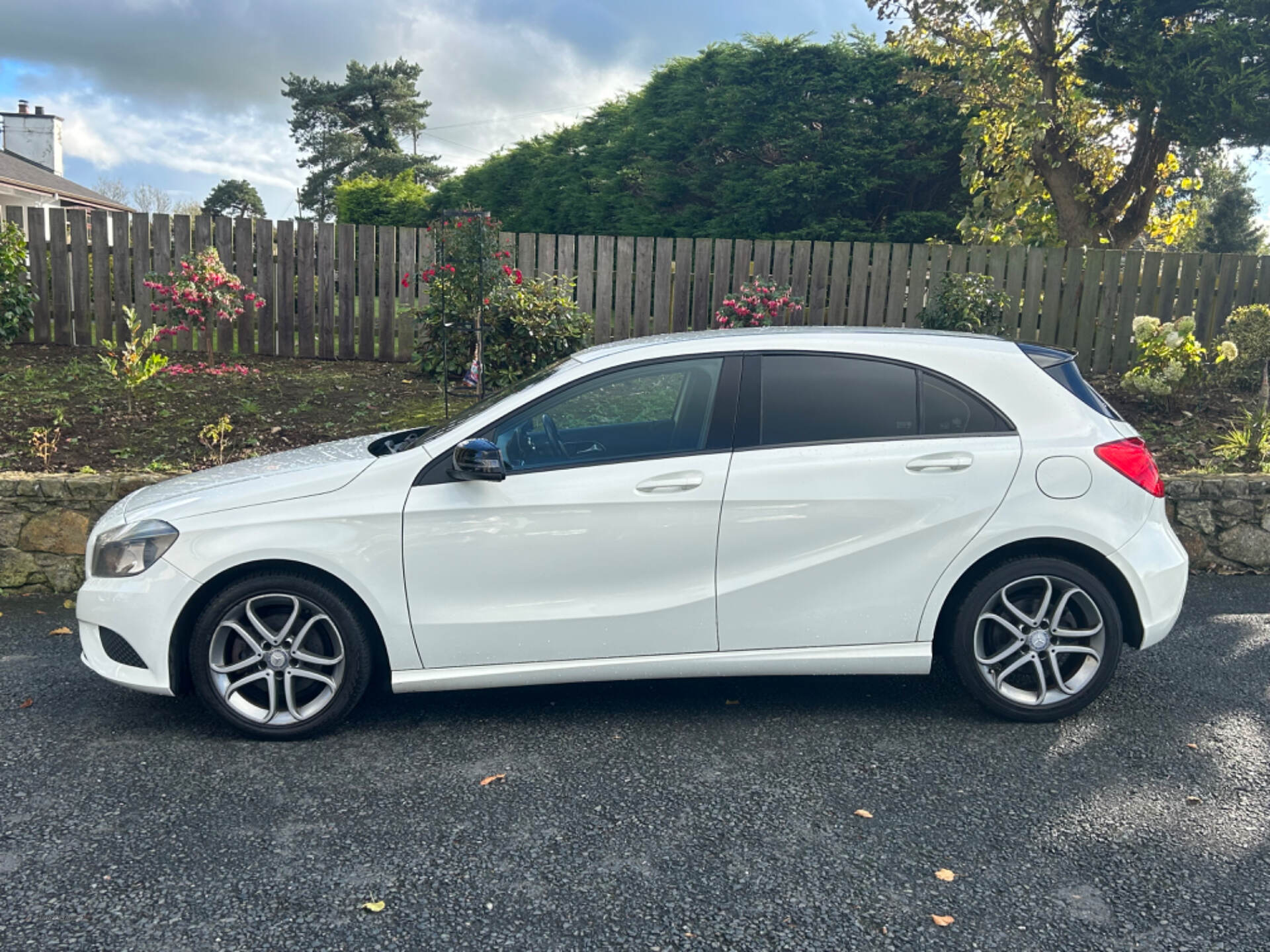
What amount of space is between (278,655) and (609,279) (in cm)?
773

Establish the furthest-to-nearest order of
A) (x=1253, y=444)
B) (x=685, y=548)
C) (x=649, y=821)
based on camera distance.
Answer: (x=1253, y=444) → (x=685, y=548) → (x=649, y=821)

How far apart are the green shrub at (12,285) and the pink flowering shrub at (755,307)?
7143 millimetres

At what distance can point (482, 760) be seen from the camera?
3.74 m

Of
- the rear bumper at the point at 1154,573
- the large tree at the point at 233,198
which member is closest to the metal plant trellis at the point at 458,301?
the rear bumper at the point at 1154,573

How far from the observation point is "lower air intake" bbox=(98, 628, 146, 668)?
383cm

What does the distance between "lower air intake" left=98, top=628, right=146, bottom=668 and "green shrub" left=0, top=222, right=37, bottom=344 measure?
7.68 m

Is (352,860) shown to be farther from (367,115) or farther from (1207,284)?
(367,115)

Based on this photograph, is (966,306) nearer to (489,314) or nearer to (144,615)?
(489,314)

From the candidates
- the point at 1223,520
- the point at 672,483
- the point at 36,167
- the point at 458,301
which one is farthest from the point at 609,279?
the point at 36,167

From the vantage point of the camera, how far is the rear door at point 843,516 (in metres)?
3.85

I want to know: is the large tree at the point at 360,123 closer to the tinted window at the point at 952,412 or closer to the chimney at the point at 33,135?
the chimney at the point at 33,135

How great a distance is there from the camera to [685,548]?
382 centimetres

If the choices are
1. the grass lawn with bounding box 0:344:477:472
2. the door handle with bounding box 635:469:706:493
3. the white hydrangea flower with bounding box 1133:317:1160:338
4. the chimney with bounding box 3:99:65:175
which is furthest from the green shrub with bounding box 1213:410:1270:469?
the chimney with bounding box 3:99:65:175

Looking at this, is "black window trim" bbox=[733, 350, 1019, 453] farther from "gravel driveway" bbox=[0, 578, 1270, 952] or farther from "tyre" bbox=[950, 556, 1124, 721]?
"gravel driveway" bbox=[0, 578, 1270, 952]
